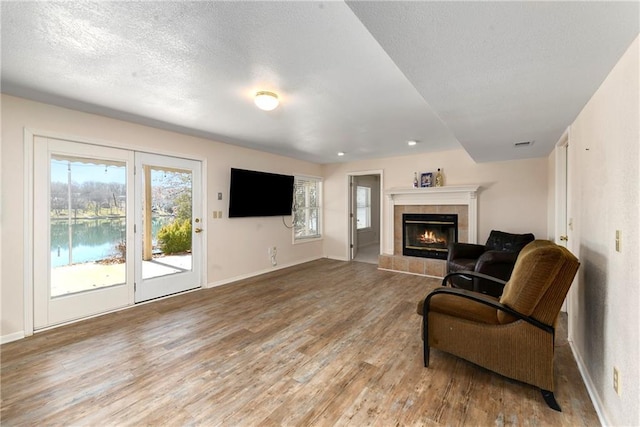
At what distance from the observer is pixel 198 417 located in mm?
1574

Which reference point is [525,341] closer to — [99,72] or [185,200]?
[99,72]

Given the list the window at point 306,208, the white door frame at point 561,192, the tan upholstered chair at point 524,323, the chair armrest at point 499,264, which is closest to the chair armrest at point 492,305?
the tan upholstered chair at point 524,323

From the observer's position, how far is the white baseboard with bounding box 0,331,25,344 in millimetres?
2449

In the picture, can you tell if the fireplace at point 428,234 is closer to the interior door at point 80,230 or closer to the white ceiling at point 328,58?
the white ceiling at point 328,58

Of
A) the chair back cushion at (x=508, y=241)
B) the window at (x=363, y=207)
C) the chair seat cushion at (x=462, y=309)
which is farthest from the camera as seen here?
the window at (x=363, y=207)

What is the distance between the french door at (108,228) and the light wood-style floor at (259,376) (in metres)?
0.33

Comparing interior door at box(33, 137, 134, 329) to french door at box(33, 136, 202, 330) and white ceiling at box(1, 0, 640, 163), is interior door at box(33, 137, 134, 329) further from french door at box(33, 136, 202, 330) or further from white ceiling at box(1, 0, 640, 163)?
white ceiling at box(1, 0, 640, 163)

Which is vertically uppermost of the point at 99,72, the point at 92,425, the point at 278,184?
the point at 99,72

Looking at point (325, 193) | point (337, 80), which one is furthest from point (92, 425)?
point (325, 193)

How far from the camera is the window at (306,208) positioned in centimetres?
584

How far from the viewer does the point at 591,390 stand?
174cm

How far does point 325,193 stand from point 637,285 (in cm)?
547

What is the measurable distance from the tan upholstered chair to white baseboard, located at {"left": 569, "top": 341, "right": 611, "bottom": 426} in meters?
0.20

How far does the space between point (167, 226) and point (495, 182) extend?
5.25 meters
